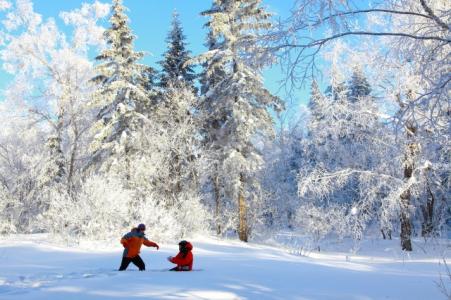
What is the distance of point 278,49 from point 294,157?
4433 cm

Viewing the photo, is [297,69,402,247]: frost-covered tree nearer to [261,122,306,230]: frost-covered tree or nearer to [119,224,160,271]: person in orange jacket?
[119,224,160,271]: person in orange jacket

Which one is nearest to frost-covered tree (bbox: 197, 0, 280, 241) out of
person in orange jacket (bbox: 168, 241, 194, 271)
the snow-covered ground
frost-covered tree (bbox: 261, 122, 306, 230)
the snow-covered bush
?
the snow-covered bush

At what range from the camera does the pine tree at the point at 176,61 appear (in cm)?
2705

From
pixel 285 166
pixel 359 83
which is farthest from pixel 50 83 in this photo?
pixel 285 166

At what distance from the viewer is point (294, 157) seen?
49406mm

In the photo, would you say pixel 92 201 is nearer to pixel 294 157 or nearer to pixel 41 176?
pixel 41 176

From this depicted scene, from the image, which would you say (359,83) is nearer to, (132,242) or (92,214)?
(92,214)

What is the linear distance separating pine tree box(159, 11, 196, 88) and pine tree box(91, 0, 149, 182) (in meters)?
2.53

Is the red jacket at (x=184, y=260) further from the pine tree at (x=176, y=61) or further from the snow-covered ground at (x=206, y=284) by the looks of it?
the pine tree at (x=176, y=61)

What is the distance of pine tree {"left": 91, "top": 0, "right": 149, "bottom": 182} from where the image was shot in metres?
23.1

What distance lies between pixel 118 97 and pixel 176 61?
540cm

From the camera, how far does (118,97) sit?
23641mm

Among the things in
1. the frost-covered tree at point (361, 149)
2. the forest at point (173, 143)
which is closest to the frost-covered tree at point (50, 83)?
the forest at point (173, 143)

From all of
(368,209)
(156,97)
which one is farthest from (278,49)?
(156,97)
